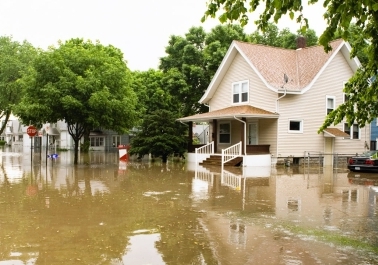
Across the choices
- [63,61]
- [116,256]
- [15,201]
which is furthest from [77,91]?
[116,256]

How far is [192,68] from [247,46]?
7138mm

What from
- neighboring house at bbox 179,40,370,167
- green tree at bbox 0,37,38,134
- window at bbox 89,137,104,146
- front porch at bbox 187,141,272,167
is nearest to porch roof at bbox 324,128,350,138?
neighboring house at bbox 179,40,370,167

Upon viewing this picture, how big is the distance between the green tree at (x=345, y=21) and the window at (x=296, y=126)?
2020 cm

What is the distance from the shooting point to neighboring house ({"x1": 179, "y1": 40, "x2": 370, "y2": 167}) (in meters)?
26.5

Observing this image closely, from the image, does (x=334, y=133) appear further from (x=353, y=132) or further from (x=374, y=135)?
(x=374, y=135)

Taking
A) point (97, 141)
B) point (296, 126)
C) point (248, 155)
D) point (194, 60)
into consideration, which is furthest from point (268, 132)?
point (97, 141)

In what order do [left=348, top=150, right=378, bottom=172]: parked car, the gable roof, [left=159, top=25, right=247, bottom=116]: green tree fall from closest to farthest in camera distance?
[left=348, top=150, right=378, bottom=172]: parked car
the gable roof
[left=159, top=25, right=247, bottom=116]: green tree

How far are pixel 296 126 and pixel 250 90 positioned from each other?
3953mm

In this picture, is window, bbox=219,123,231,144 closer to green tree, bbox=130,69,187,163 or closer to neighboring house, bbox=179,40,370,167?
neighboring house, bbox=179,40,370,167

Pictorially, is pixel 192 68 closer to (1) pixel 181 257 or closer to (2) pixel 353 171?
(2) pixel 353 171

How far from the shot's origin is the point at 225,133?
30.3 metres

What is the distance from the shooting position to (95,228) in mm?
8164

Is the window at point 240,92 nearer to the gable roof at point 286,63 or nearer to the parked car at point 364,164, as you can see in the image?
the gable roof at point 286,63

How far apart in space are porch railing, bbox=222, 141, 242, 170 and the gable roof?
4.29 m
